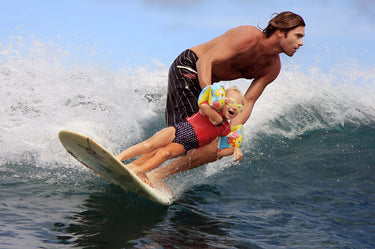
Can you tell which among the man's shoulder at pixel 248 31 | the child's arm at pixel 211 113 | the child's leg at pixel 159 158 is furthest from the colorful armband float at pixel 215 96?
the man's shoulder at pixel 248 31

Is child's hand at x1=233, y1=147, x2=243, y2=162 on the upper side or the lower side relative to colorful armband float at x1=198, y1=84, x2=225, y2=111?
lower

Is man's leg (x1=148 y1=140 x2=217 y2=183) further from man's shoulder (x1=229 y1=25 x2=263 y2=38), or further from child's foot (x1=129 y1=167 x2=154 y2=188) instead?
man's shoulder (x1=229 y1=25 x2=263 y2=38)

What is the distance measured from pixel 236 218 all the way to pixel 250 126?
5283 mm

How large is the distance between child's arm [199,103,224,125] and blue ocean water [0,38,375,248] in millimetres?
985

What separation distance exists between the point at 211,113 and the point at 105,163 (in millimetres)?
1126

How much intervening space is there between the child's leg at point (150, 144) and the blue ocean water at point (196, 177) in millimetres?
531

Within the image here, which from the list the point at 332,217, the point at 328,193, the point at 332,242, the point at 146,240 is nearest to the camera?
the point at 146,240

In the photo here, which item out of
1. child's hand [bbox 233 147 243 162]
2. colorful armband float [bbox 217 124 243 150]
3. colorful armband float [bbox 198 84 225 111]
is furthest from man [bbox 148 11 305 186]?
child's hand [bbox 233 147 243 162]

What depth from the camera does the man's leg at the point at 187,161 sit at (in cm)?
470

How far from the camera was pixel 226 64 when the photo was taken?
15.5 feet

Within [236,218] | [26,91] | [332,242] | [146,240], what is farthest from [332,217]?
[26,91]

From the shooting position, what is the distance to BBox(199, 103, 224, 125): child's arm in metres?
4.11

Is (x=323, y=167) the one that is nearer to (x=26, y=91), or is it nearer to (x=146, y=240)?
(x=146, y=240)

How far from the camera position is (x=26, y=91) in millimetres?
10055
